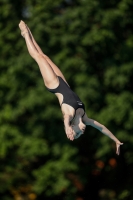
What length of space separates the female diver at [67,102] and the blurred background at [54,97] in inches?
229

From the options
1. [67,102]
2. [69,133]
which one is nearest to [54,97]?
[67,102]

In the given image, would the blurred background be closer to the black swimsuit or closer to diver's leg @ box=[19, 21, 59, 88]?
diver's leg @ box=[19, 21, 59, 88]

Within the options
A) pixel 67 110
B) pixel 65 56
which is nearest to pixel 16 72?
pixel 65 56

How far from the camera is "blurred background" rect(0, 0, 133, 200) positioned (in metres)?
17.1

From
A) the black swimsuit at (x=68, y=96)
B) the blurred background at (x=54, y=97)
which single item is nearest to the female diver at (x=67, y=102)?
the black swimsuit at (x=68, y=96)

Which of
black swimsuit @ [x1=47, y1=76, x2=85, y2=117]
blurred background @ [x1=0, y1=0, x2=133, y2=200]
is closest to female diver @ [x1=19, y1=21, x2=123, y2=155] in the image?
black swimsuit @ [x1=47, y1=76, x2=85, y2=117]

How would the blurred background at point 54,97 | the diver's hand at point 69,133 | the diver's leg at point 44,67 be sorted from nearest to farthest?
the diver's hand at point 69,133, the diver's leg at point 44,67, the blurred background at point 54,97

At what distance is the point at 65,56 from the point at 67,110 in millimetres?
7128

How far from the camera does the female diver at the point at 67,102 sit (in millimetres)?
10164

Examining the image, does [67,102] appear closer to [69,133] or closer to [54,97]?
[69,133]

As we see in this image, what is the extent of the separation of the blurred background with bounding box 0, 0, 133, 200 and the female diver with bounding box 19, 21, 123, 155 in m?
5.81

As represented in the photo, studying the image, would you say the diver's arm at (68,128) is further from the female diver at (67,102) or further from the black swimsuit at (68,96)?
the black swimsuit at (68,96)

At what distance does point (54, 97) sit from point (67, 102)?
6860 mm

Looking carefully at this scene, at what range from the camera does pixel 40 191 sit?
17.3 metres
